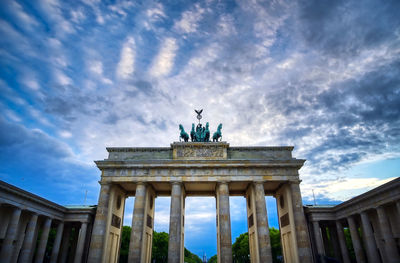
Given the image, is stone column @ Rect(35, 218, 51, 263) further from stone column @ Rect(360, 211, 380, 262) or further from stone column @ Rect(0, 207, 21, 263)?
stone column @ Rect(360, 211, 380, 262)

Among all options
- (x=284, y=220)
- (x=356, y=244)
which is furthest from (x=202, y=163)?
(x=356, y=244)

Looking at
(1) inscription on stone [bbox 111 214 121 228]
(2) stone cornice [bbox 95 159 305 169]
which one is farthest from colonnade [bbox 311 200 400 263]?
(1) inscription on stone [bbox 111 214 121 228]

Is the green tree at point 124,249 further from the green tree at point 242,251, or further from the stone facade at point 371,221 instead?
the stone facade at point 371,221

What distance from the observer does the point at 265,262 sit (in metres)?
27.7

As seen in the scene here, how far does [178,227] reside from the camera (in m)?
29.8

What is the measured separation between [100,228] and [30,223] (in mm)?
7093

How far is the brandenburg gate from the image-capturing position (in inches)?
1141

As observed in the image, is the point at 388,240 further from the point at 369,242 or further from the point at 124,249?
the point at 124,249

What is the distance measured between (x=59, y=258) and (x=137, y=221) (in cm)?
1360

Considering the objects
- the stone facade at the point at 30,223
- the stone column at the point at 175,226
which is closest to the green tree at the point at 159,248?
the stone facade at the point at 30,223

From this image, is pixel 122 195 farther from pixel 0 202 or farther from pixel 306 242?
pixel 306 242

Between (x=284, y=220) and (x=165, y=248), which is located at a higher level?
(x=284, y=220)

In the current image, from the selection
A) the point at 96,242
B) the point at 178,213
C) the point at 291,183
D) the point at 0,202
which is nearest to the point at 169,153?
the point at 178,213

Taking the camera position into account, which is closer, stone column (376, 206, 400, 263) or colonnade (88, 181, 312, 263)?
stone column (376, 206, 400, 263)
